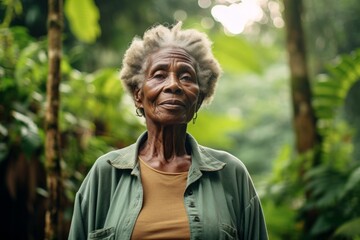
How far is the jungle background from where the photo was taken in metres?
4.28

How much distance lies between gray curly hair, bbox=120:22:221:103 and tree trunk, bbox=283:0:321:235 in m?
3.15

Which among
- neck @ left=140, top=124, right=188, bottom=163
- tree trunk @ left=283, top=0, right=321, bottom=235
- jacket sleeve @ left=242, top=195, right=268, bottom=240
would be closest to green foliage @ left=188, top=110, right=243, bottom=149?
tree trunk @ left=283, top=0, right=321, bottom=235

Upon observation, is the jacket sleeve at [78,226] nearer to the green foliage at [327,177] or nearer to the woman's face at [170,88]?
the woman's face at [170,88]

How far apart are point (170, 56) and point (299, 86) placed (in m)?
3.44

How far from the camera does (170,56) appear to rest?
2.38m

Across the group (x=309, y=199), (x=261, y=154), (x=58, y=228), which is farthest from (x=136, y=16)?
(x=261, y=154)

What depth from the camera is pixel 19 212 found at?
4520 millimetres

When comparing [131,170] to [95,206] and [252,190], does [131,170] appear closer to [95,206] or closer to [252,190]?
[95,206]

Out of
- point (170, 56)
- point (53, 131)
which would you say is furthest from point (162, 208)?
point (53, 131)

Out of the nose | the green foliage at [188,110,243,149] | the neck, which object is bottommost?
the neck

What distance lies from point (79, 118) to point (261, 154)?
1401 centimetres

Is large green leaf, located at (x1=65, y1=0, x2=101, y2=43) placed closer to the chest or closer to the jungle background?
the jungle background

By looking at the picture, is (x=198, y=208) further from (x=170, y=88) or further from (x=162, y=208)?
(x=170, y=88)

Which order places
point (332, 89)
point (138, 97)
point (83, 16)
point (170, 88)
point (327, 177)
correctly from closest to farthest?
point (170, 88), point (138, 97), point (327, 177), point (83, 16), point (332, 89)
